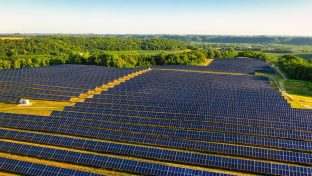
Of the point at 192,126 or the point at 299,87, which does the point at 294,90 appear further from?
the point at 192,126

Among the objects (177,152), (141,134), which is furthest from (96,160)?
(177,152)

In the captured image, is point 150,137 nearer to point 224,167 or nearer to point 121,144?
point 121,144

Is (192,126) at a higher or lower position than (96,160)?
higher

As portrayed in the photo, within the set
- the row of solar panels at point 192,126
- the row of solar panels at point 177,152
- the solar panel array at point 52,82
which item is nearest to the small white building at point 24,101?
the solar panel array at point 52,82

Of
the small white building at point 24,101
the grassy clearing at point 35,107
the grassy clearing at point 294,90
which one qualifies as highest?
the grassy clearing at point 294,90

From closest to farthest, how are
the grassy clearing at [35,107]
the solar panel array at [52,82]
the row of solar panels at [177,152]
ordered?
the row of solar panels at [177,152] → the grassy clearing at [35,107] → the solar panel array at [52,82]

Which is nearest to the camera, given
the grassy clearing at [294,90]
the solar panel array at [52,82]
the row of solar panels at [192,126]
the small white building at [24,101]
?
the row of solar panels at [192,126]

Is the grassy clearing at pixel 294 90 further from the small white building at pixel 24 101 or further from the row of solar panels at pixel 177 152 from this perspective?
the small white building at pixel 24 101

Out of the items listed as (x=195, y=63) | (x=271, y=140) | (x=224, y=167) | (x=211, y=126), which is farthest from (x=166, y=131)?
(x=195, y=63)
